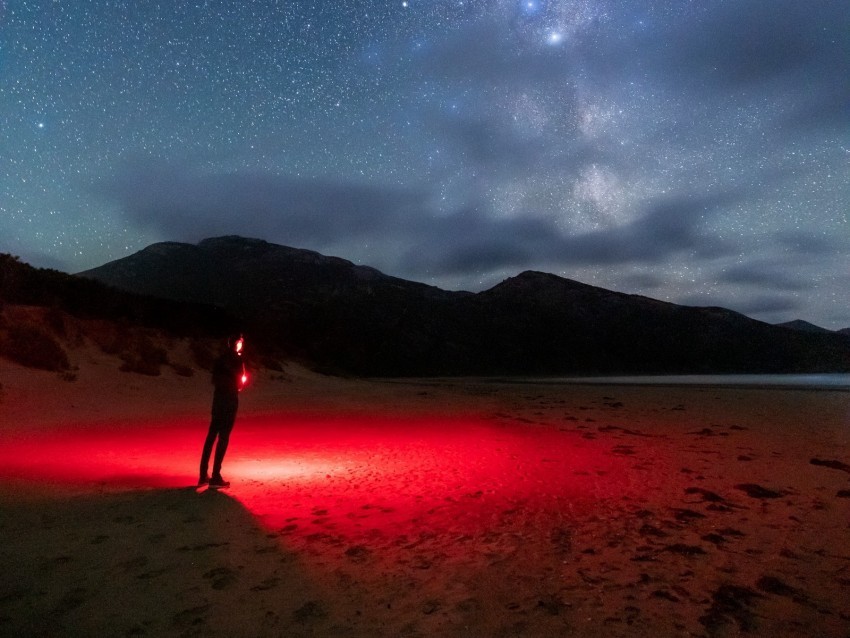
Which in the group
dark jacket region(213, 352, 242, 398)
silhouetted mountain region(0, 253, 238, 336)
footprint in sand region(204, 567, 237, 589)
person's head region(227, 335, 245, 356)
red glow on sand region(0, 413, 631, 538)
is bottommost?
red glow on sand region(0, 413, 631, 538)

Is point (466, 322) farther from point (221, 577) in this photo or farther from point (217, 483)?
point (221, 577)

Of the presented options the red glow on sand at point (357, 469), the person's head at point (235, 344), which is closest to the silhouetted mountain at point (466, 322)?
the red glow on sand at point (357, 469)

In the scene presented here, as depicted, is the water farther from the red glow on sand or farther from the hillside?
the hillside

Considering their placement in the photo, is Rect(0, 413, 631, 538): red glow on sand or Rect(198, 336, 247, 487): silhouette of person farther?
Rect(198, 336, 247, 487): silhouette of person

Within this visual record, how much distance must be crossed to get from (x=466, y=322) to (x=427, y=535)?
262 ft

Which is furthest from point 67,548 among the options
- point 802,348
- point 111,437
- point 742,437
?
point 802,348

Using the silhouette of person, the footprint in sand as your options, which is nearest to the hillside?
the silhouette of person

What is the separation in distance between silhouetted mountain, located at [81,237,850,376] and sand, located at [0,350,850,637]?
1872 inches

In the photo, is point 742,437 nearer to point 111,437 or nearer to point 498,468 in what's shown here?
point 498,468

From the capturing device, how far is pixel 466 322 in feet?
278

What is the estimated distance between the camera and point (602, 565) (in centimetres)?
436

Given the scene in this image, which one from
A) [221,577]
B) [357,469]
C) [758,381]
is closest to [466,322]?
[758,381]

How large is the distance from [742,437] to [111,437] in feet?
50.5

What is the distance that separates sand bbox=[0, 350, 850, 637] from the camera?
3.49m
